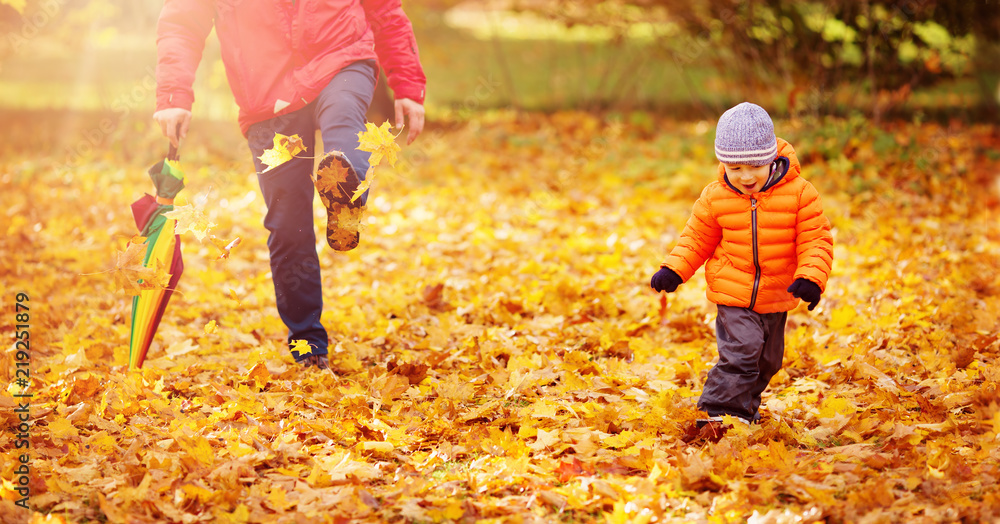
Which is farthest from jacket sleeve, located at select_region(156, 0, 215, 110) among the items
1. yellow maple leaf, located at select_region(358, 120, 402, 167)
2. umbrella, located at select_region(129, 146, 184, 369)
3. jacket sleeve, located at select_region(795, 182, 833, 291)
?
jacket sleeve, located at select_region(795, 182, 833, 291)

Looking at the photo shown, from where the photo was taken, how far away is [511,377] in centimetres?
329

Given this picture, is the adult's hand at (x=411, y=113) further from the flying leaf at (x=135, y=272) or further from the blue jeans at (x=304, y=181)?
the flying leaf at (x=135, y=272)

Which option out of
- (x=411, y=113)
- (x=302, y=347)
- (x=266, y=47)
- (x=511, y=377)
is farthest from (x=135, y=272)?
(x=511, y=377)

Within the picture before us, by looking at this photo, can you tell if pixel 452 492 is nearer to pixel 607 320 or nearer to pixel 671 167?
pixel 607 320

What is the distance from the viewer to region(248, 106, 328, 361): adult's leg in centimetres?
330

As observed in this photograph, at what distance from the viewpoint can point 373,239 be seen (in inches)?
240

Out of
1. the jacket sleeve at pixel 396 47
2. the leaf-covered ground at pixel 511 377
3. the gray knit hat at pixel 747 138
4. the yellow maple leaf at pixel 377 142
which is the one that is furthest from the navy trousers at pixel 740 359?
the jacket sleeve at pixel 396 47

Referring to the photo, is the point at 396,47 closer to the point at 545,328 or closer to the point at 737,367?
the point at 545,328

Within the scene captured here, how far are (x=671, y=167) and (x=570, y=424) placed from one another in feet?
16.7

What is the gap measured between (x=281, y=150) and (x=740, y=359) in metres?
1.83

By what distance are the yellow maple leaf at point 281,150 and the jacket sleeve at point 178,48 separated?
0.40 m

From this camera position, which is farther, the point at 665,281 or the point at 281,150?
the point at 281,150

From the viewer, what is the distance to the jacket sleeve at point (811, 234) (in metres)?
2.65

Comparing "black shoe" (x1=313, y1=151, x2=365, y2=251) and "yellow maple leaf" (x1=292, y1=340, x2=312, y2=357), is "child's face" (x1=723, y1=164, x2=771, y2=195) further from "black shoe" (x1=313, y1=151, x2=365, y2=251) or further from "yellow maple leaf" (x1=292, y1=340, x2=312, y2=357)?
"yellow maple leaf" (x1=292, y1=340, x2=312, y2=357)
